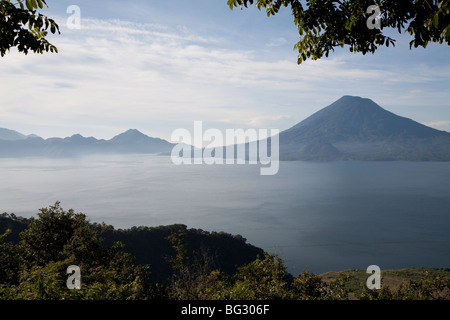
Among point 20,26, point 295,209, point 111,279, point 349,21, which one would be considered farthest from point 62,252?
point 295,209

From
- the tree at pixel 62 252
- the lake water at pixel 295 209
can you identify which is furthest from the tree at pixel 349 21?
the lake water at pixel 295 209

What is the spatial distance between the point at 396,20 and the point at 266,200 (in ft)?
381

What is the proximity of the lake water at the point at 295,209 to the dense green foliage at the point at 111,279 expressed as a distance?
53.4 metres

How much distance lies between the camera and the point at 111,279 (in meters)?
6.70

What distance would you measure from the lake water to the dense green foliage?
53.4 metres

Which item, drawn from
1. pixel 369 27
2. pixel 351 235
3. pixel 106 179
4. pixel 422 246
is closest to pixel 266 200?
pixel 351 235

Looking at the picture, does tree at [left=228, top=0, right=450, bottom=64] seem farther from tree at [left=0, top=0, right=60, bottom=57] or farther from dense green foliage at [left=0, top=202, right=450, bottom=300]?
dense green foliage at [left=0, top=202, right=450, bottom=300]

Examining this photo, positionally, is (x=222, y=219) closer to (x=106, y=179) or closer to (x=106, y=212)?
(x=106, y=212)

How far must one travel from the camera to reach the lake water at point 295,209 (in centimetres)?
6762

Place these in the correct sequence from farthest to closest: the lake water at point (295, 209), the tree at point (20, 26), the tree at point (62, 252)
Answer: the lake water at point (295, 209), the tree at point (62, 252), the tree at point (20, 26)


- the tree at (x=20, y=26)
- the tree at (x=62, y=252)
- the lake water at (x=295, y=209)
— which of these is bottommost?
the lake water at (x=295, y=209)

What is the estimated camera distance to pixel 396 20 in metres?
4.01

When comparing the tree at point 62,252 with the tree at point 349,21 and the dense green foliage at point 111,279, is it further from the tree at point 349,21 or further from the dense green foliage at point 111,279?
the tree at point 349,21

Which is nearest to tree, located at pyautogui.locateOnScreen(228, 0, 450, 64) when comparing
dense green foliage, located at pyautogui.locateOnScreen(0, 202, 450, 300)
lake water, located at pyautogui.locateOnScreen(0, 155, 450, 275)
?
dense green foliage, located at pyautogui.locateOnScreen(0, 202, 450, 300)
